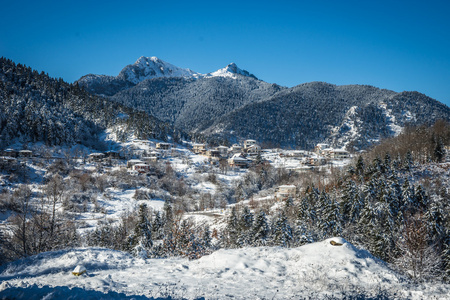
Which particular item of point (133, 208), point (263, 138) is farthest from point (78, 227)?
point (263, 138)

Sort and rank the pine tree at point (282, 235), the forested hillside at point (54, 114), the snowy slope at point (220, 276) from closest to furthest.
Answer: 1. the snowy slope at point (220, 276)
2. the pine tree at point (282, 235)
3. the forested hillside at point (54, 114)

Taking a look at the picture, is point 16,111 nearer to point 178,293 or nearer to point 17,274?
point 17,274

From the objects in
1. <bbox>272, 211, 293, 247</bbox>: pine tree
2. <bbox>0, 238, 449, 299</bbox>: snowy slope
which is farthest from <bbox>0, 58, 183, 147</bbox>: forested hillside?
<bbox>0, 238, 449, 299</bbox>: snowy slope

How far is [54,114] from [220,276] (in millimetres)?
107489

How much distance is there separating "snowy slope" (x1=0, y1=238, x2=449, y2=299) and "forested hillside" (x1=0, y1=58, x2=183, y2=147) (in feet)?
303

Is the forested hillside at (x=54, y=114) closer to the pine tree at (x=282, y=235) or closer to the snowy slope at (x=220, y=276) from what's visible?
the pine tree at (x=282, y=235)

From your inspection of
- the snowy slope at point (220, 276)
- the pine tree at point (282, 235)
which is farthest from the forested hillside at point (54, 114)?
the snowy slope at point (220, 276)

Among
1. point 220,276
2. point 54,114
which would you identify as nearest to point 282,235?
point 220,276

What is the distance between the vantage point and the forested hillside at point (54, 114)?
87.5m

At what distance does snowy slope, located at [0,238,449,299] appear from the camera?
893 centimetres

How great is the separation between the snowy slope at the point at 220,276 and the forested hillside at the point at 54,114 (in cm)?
9237

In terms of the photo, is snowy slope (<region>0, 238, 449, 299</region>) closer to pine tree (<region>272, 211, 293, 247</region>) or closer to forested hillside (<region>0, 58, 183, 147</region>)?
pine tree (<region>272, 211, 293, 247</region>)

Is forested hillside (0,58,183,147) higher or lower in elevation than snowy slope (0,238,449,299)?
higher

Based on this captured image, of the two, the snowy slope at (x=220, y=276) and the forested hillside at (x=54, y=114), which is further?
the forested hillside at (x=54, y=114)
